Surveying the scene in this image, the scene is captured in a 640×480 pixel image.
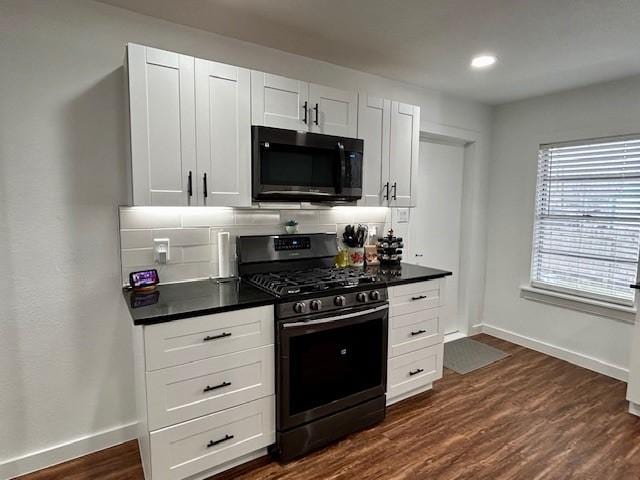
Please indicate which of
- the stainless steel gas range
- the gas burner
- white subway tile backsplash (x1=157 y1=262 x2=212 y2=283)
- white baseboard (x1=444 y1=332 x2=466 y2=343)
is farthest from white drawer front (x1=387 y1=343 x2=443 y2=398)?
white subway tile backsplash (x1=157 y1=262 x2=212 y2=283)

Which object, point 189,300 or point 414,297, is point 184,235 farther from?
point 414,297

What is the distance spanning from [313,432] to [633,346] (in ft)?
7.71

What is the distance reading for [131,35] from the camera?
2180 mm

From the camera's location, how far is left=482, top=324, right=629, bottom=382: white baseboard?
330cm

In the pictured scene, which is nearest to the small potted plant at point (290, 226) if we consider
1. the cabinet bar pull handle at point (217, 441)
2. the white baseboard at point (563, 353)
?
the cabinet bar pull handle at point (217, 441)

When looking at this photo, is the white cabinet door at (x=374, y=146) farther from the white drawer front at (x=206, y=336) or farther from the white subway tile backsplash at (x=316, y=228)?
the white drawer front at (x=206, y=336)

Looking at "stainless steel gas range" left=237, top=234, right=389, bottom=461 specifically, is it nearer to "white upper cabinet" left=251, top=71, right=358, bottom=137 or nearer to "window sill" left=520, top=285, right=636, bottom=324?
"white upper cabinet" left=251, top=71, right=358, bottom=137

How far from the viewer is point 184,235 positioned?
2.43 m

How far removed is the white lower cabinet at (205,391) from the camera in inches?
70.1

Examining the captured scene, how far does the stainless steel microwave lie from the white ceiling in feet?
2.10

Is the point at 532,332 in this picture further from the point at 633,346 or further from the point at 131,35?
the point at 131,35

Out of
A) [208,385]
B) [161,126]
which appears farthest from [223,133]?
[208,385]

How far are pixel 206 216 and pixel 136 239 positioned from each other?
45 centimetres

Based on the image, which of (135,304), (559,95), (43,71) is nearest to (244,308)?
(135,304)
